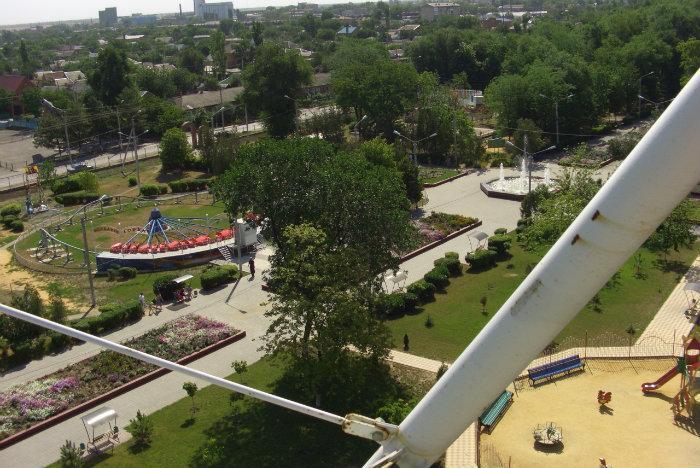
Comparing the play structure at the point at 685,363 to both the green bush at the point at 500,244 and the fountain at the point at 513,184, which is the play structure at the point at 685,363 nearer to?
the green bush at the point at 500,244

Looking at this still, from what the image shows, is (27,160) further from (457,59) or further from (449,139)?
(457,59)

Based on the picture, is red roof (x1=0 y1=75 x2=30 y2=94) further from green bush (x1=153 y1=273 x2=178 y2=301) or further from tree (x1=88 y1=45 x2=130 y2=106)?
green bush (x1=153 y1=273 x2=178 y2=301)

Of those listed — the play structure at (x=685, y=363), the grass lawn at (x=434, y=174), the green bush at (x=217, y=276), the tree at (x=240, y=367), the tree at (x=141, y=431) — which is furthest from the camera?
the grass lawn at (x=434, y=174)

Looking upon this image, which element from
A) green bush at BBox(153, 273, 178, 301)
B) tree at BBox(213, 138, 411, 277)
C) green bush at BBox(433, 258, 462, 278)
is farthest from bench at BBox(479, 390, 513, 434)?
green bush at BBox(153, 273, 178, 301)

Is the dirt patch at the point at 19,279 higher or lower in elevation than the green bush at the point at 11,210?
lower

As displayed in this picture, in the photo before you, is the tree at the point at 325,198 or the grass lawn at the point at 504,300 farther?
the grass lawn at the point at 504,300

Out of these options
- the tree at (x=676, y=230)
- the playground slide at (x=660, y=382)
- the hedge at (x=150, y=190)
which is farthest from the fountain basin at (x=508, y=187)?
the playground slide at (x=660, y=382)
